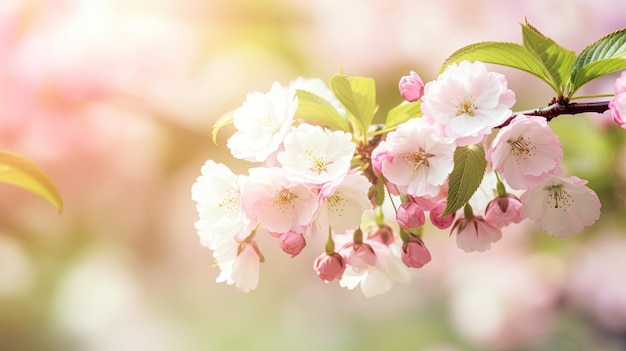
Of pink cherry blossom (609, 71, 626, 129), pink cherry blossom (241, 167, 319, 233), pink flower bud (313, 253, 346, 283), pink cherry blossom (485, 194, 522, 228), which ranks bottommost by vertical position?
pink flower bud (313, 253, 346, 283)

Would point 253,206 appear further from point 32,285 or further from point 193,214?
point 32,285

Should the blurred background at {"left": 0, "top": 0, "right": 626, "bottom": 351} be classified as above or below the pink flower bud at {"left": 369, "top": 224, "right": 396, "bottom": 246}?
above

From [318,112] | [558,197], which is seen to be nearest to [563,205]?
[558,197]

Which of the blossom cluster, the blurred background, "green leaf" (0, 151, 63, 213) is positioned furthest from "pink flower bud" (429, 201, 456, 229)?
the blurred background

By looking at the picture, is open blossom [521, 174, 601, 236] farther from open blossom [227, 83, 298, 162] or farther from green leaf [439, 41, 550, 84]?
open blossom [227, 83, 298, 162]

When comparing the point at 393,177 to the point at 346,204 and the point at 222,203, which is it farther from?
the point at 222,203

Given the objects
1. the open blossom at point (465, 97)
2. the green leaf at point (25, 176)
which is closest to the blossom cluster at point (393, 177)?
the open blossom at point (465, 97)

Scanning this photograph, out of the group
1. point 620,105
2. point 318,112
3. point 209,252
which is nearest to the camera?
point 620,105
